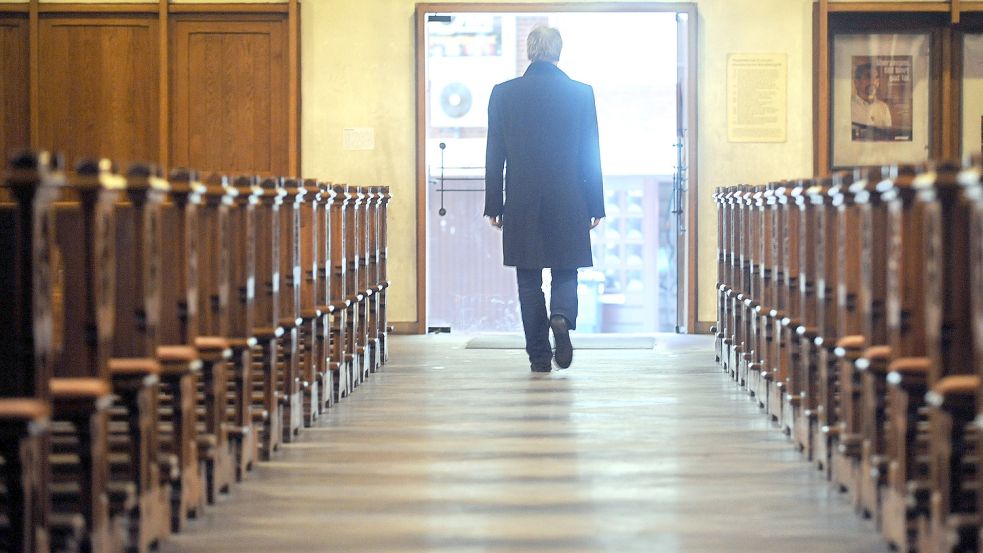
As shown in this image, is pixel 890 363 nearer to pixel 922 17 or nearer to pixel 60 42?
pixel 922 17

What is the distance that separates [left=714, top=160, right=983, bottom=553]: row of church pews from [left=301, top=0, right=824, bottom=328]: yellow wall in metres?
4.70

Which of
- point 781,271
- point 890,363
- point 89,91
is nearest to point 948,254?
point 890,363

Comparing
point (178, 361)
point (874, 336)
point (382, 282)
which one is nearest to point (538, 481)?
point (874, 336)

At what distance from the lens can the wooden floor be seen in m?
3.92

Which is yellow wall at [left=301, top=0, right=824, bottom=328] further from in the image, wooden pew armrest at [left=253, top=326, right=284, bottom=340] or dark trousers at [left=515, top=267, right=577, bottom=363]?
wooden pew armrest at [left=253, top=326, right=284, bottom=340]

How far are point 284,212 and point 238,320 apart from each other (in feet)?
3.60

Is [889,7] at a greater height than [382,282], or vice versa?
[889,7]

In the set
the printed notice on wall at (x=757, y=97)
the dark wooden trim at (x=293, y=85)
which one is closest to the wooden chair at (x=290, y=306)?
the dark wooden trim at (x=293, y=85)

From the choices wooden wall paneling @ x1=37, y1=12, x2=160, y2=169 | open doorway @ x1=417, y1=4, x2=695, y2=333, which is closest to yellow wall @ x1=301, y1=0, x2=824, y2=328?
wooden wall paneling @ x1=37, y1=12, x2=160, y2=169

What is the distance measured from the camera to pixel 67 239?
3561 millimetres

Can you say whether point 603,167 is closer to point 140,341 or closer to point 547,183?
point 547,183

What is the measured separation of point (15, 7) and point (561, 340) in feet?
18.7

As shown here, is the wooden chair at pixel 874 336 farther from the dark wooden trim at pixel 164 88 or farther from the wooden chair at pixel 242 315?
the dark wooden trim at pixel 164 88

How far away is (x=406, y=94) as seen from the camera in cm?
1141
